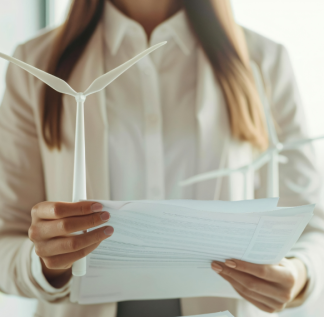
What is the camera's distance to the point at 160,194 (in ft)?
2.13

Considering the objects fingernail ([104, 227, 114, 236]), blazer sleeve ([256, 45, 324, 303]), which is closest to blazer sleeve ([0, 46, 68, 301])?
fingernail ([104, 227, 114, 236])

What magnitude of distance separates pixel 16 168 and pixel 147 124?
0.95 ft

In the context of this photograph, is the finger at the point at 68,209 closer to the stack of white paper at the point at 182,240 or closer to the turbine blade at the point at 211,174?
the stack of white paper at the point at 182,240

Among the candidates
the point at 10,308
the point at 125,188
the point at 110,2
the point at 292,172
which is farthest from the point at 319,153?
the point at 10,308

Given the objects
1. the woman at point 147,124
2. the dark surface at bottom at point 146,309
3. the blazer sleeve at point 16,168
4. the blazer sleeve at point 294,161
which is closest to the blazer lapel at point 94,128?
the woman at point 147,124

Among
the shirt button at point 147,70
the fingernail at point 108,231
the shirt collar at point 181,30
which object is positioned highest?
the shirt collar at point 181,30

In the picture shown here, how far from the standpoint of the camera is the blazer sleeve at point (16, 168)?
590 mm

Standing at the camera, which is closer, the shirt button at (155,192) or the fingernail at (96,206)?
the fingernail at (96,206)

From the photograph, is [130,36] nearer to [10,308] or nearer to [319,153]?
[319,153]

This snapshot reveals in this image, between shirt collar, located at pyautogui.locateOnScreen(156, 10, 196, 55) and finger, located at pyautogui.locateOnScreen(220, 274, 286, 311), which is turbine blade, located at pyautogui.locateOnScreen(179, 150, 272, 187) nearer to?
finger, located at pyautogui.locateOnScreen(220, 274, 286, 311)

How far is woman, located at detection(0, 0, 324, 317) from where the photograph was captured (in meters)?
0.61

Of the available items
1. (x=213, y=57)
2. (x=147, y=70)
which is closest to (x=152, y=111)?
(x=147, y=70)

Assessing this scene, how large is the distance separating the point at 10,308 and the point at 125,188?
55 centimetres

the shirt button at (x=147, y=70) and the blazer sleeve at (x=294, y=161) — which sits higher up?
the shirt button at (x=147, y=70)
